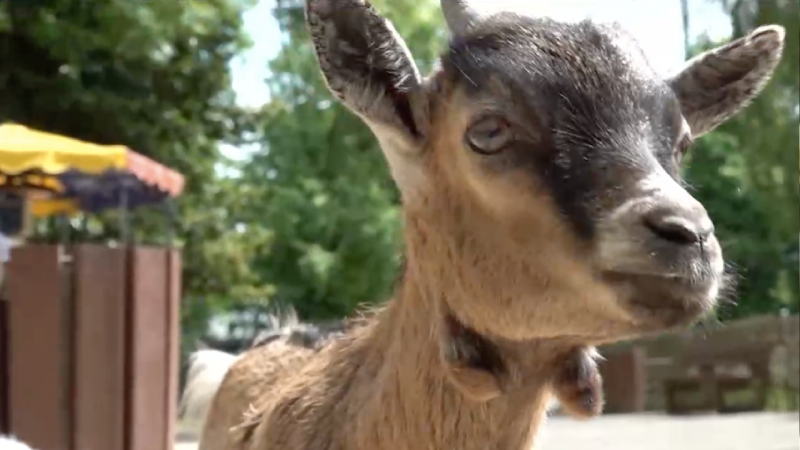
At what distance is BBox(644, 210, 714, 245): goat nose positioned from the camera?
184 cm

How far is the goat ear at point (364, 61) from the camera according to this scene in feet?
7.55

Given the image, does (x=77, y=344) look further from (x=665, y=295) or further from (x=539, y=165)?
(x=665, y=295)

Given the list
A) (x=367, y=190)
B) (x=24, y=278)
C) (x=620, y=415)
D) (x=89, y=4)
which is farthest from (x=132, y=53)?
(x=620, y=415)

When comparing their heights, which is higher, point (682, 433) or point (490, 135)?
point (490, 135)

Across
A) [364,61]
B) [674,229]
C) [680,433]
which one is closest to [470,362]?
[674,229]

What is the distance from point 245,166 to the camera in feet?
57.8

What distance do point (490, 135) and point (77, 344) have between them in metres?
4.88

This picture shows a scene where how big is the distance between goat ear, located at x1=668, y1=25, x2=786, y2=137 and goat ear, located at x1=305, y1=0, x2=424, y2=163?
2.26ft

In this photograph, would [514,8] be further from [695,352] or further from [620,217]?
[695,352]

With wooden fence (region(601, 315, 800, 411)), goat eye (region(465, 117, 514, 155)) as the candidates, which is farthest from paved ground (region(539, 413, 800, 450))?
goat eye (region(465, 117, 514, 155))

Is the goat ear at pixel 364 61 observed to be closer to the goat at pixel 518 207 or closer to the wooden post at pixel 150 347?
the goat at pixel 518 207

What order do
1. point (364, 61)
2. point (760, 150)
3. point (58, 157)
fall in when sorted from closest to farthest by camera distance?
point (364, 61) < point (58, 157) < point (760, 150)

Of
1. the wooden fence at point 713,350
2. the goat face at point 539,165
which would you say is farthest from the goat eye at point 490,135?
the wooden fence at point 713,350

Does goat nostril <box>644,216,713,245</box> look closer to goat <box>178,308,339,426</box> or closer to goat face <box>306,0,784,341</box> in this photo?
goat face <box>306,0,784,341</box>
